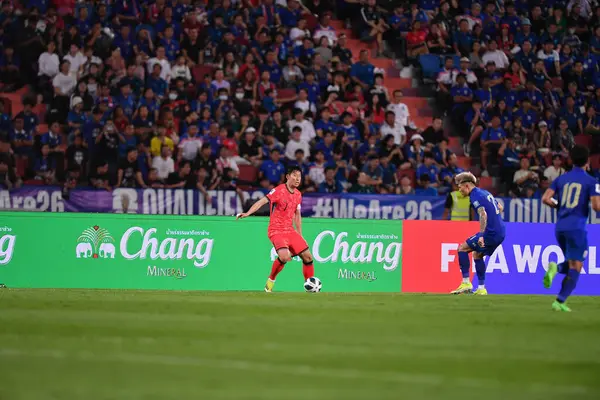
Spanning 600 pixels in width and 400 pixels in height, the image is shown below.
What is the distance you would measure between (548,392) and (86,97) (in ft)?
62.6

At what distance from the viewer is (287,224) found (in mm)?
18344

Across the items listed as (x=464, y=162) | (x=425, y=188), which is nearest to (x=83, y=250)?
(x=425, y=188)

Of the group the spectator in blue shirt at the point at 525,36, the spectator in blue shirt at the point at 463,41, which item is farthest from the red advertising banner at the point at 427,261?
the spectator in blue shirt at the point at 525,36

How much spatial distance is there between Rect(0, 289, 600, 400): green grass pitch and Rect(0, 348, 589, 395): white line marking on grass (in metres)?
0.01

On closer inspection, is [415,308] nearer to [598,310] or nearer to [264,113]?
[598,310]

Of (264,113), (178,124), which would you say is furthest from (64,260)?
(264,113)

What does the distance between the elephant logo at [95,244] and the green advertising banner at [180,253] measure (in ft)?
0.06

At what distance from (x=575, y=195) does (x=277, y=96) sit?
1287cm

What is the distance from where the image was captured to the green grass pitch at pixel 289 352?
6.13 meters

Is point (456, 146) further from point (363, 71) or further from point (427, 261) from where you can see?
point (427, 261)

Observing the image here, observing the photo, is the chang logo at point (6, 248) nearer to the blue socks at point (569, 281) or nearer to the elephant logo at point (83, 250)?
the elephant logo at point (83, 250)

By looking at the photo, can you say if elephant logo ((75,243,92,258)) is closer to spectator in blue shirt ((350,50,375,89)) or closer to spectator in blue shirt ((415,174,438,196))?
spectator in blue shirt ((415,174,438,196))

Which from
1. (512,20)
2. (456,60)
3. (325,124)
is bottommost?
(325,124)

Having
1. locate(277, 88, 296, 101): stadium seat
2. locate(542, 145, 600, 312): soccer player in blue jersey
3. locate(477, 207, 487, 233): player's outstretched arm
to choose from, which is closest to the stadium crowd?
locate(277, 88, 296, 101): stadium seat
